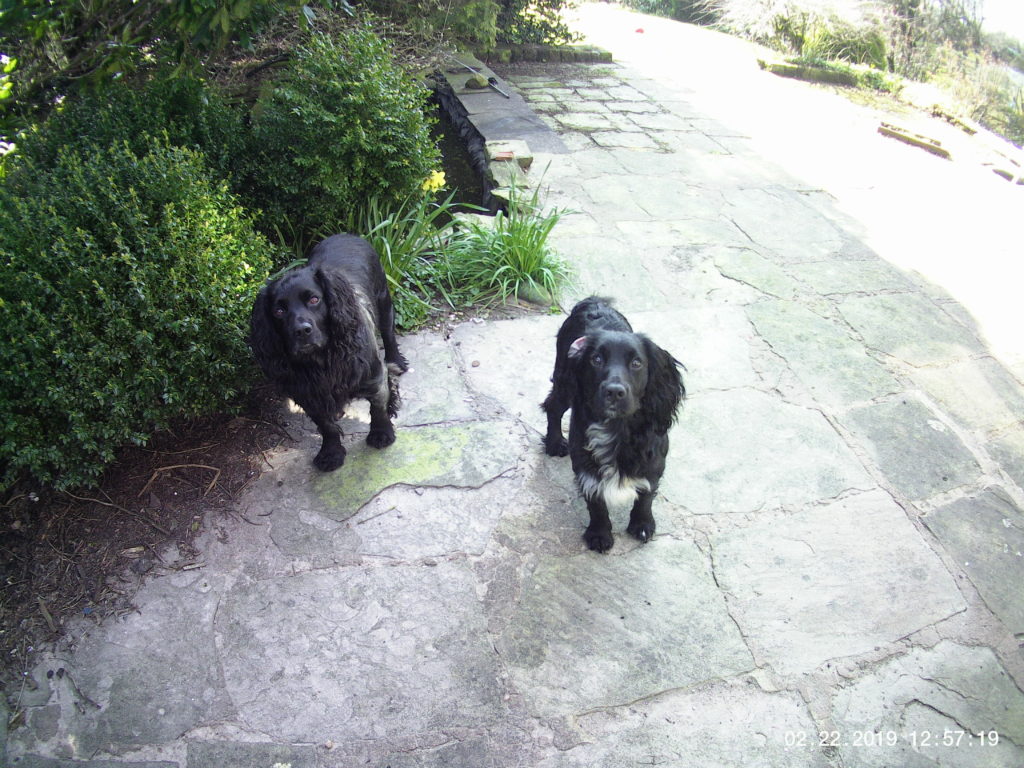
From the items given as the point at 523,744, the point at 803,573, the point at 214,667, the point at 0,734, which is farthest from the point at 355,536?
the point at 803,573

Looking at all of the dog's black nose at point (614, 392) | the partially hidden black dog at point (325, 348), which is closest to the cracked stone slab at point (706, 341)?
the dog's black nose at point (614, 392)

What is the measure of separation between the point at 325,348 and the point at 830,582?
7.67ft

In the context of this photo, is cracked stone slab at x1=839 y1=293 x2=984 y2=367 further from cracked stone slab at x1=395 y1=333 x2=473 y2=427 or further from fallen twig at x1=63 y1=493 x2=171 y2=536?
fallen twig at x1=63 y1=493 x2=171 y2=536

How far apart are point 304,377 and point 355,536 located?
729 millimetres

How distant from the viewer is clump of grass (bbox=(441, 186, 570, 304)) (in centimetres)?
432

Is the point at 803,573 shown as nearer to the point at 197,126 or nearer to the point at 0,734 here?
the point at 0,734

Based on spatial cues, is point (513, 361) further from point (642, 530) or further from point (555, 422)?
point (642, 530)

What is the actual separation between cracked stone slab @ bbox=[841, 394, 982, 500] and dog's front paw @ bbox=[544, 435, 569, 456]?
1.55m

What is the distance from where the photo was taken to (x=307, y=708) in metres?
2.21

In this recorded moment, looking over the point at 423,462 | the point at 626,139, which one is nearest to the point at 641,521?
the point at 423,462

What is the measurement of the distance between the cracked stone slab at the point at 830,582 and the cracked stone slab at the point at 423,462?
1119 millimetres

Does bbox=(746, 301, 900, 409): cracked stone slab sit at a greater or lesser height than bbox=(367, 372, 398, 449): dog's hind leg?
greater

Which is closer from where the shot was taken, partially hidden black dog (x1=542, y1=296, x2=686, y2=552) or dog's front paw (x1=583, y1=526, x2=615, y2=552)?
partially hidden black dog (x1=542, y1=296, x2=686, y2=552)

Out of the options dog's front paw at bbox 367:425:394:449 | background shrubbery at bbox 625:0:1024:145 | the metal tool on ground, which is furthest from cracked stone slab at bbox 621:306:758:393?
background shrubbery at bbox 625:0:1024:145
